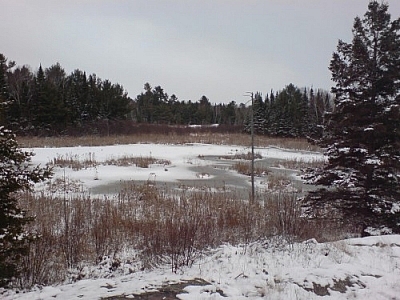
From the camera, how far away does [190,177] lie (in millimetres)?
15086

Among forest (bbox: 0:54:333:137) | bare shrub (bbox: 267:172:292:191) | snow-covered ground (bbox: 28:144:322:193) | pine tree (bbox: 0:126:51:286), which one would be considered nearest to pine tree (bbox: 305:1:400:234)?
bare shrub (bbox: 267:172:292:191)

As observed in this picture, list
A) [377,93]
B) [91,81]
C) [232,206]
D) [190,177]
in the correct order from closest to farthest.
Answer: [377,93] < [232,206] < [190,177] < [91,81]

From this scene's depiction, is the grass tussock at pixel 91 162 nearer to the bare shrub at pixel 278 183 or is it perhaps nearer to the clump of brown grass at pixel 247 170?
the clump of brown grass at pixel 247 170

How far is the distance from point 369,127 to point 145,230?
503 centimetres

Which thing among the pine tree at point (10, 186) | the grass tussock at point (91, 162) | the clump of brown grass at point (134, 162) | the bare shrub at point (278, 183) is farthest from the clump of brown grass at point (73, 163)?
the pine tree at point (10, 186)

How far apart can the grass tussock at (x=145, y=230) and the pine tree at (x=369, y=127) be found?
1.02m

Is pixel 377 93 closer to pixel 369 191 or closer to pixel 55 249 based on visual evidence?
pixel 369 191

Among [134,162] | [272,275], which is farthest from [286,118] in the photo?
[272,275]

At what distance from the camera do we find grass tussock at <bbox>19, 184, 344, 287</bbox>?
185 inches

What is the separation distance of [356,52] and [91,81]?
42.7m

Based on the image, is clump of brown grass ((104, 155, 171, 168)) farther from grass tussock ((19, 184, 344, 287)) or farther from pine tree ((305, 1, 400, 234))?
pine tree ((305, 1, 400, 234))

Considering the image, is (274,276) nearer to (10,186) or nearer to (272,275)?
(272,275)

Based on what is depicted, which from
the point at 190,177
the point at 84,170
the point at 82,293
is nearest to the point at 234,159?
the point at 190,177

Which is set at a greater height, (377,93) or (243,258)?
(377,93)
